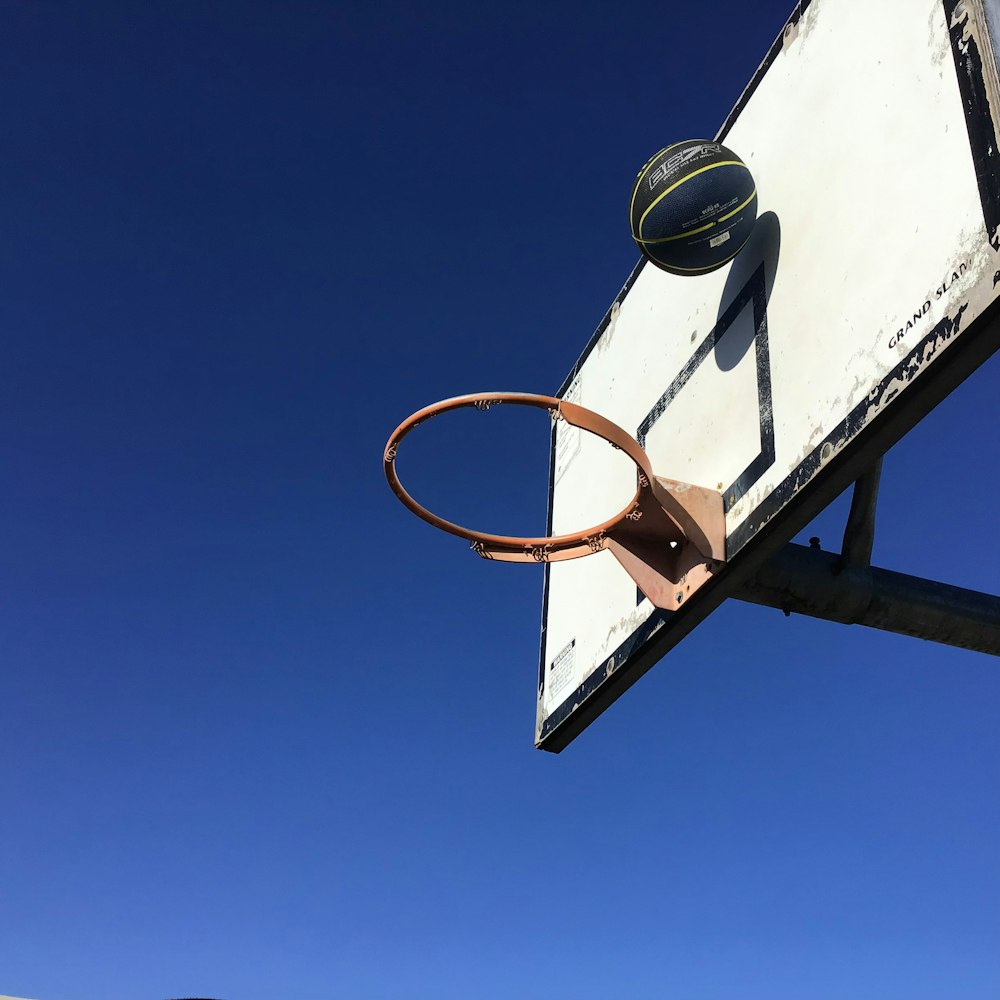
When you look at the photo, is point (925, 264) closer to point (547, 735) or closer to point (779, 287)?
point (779, 287)

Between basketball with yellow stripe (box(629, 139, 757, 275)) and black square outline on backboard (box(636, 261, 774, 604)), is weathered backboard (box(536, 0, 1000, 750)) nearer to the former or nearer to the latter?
black square outline on backboard (box(636, 261, 774, 604))

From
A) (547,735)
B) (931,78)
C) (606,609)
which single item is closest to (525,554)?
(606,609)

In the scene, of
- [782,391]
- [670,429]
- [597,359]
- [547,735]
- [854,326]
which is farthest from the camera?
[597,359]

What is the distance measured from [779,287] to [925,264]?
34.4 inches

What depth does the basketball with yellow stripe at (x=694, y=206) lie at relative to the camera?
388 cm

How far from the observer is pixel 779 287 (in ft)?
12.3

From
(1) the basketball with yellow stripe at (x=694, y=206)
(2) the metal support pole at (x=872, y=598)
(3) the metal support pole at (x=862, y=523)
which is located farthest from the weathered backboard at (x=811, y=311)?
(3) the metal support pole at (x=862, y=523)

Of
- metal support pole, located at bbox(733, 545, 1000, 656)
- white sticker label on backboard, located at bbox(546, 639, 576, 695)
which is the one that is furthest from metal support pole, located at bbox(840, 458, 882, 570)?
white sticker label on backboard, located at bbox(546, 639, 576, 695)

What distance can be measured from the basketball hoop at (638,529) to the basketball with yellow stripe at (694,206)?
75 cm

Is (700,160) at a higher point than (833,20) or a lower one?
lower

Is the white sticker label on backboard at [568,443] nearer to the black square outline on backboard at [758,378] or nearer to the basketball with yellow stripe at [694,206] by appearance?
the black square outline on backboard at [758,378]

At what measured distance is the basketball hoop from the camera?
3693 mm

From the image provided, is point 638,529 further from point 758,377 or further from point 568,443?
point 568,443

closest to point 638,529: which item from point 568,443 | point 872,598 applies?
point 872,598
